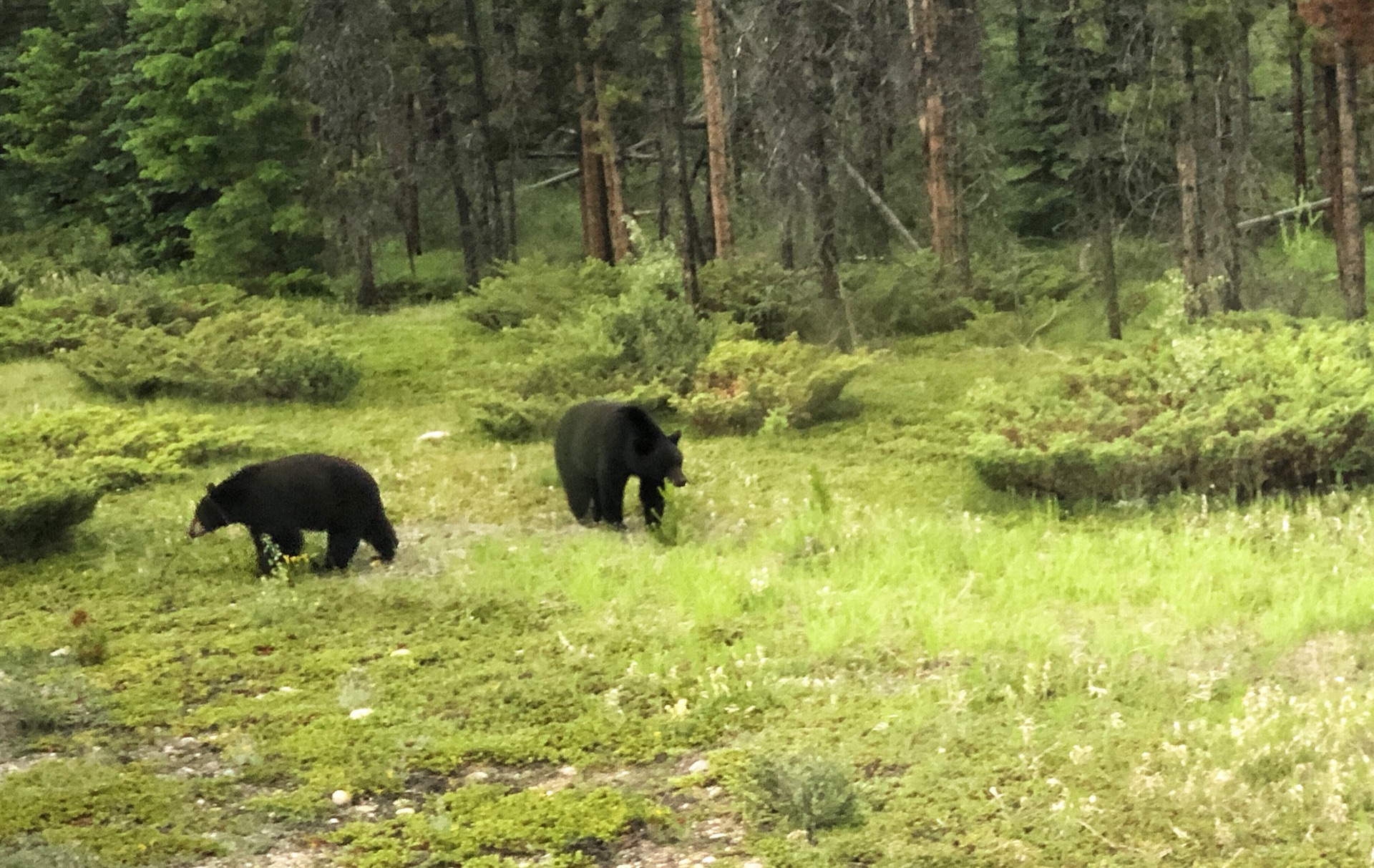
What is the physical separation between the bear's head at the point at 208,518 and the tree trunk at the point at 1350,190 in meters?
11.7

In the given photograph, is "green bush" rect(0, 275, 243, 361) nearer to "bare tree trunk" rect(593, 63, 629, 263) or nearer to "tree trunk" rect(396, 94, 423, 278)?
"bare tree trunk" rect(593, 63, 629, 263)

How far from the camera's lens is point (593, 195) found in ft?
84.3

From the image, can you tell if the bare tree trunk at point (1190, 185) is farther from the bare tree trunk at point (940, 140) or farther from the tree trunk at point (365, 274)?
the tree trunk at point (365, 274)

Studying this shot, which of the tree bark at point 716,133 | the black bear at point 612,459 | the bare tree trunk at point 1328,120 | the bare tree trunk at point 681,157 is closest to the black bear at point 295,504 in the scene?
the black bear at point 612,459

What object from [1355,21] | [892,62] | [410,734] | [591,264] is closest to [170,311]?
[591,264]

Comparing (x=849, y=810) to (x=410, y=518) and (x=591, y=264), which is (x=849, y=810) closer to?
(x=410, y=518)

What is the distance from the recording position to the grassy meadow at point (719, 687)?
487 cm

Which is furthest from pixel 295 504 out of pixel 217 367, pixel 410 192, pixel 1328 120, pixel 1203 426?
pixel 410 192

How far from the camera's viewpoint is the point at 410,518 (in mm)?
10664

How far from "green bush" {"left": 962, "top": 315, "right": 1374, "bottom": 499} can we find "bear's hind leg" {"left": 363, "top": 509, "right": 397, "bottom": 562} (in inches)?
176

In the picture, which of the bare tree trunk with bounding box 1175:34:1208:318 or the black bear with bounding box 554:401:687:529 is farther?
the bare tree trunk with bounding box 1175:34:1208:318

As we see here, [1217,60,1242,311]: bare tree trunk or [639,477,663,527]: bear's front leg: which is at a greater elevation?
[1217,60,1242,311]: bare tree trunk

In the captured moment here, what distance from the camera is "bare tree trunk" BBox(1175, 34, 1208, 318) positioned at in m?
14.2

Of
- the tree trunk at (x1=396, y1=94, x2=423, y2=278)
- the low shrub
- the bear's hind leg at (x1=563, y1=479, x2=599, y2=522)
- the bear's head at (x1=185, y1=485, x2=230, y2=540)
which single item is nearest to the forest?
the bear's head at (x1=185, y1=485, x2=230, y2=540)
